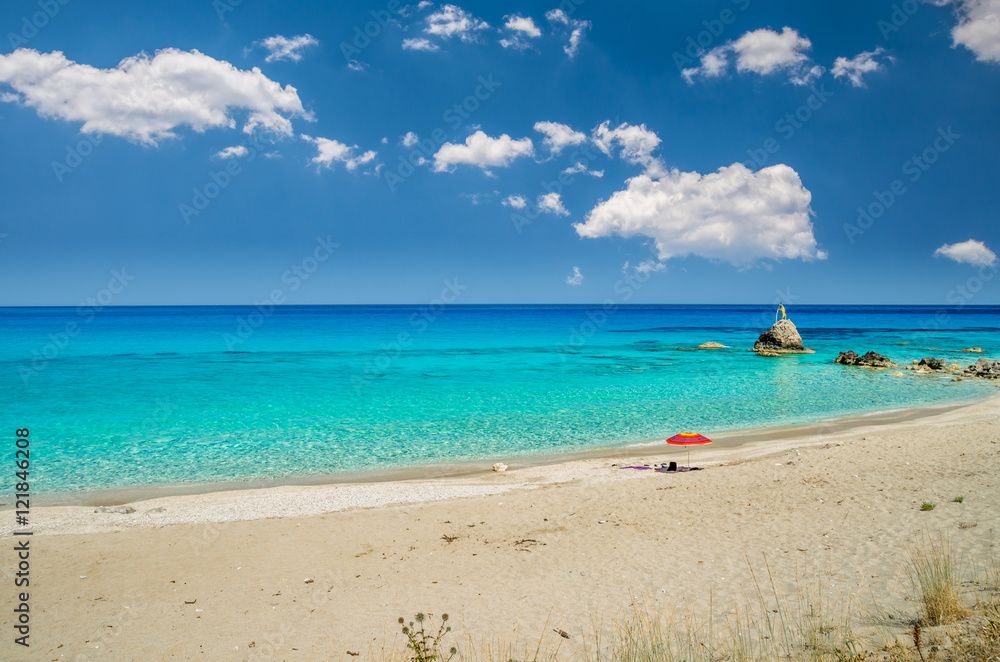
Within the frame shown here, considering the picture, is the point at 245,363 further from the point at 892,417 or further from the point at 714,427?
the point at 892,417

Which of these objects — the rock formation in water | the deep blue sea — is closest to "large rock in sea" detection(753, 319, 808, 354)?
the rock formation in water

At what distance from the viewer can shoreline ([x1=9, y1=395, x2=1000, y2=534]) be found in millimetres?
11914

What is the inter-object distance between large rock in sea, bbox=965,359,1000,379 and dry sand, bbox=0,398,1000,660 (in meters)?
25.6

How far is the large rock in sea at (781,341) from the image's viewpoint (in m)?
48.2

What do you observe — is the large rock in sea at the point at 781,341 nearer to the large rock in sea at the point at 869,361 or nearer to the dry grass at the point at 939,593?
the large rock in sea at the point at 869,361

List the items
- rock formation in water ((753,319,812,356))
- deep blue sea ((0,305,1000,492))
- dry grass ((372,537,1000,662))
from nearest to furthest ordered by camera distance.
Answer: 1. dry grass ((372,537,1000,662))
2. deep blue sea ((0,305,1000,492))
3. rock formation in water ((753,319,812,356))

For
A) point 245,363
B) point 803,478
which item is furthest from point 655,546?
point 245,363

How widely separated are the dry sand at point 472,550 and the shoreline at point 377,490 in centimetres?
10

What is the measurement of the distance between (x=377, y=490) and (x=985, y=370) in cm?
4062

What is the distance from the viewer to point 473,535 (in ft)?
34.6

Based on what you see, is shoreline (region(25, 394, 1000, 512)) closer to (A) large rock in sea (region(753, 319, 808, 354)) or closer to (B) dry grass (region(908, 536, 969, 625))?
(B) dry grass (region(908, 536, 969, 625))

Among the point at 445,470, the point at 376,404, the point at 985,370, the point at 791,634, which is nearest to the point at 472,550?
the point at 791,634

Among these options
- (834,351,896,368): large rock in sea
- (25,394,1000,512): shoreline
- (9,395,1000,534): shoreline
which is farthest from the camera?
(834,351,896,368): large rock in sea

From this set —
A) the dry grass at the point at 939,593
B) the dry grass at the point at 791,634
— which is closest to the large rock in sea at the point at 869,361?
the dry grass at the point at 791,634
